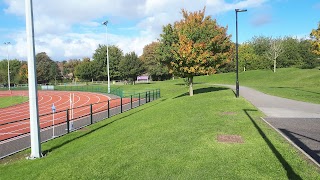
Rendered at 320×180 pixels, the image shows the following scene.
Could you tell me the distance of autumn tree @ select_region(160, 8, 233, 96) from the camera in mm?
25544

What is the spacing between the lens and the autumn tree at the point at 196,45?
1006 inches

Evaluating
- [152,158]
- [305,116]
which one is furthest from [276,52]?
[152,158]

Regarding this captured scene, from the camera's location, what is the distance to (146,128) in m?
12.6

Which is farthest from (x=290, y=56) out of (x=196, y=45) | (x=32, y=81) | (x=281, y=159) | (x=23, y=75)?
(x=23, y=75)

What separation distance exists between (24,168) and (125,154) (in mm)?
3086

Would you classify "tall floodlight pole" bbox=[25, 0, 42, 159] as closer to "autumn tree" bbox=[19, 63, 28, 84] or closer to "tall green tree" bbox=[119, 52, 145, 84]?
"tall green tree" bbox=[119, 52, 145, 84]

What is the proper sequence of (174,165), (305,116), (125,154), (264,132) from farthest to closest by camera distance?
(305,116)
(264,132)
(125,154)
(174,165)

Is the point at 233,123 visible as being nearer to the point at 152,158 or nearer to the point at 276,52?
the point at 152,158

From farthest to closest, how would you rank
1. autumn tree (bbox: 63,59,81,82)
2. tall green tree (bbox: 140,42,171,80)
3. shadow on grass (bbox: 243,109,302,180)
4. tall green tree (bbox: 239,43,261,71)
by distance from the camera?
autumn tree (bbox: 63,59,81,82), tall green tree (bbox: 140,42,171,80), tall green tree (bbox: 239,43,261,71), shadow on grass (bbox: 243,109,302,180)

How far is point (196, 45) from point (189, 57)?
119 centimetres

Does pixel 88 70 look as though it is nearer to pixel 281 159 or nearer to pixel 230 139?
pixel 230 139

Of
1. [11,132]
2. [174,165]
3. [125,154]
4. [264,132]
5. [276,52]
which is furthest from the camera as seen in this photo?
[276,52]

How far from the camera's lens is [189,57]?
2544cm

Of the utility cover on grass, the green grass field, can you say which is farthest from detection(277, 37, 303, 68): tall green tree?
the utility cover on grass
